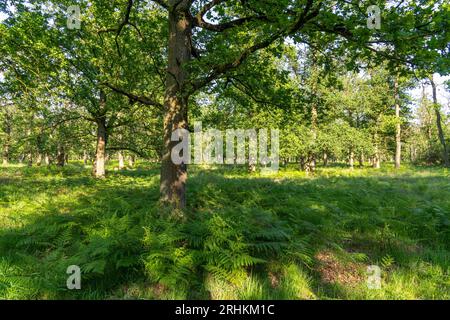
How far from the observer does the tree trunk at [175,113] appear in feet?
21.1

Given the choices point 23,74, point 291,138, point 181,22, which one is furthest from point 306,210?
point 291,138

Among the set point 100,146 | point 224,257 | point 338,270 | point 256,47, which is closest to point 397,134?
point 100,146

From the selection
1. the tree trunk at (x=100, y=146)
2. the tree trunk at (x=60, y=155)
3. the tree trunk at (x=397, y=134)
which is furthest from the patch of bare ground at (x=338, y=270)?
the tree trunk at (x=397, y=134)

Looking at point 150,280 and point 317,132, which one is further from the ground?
point 317,132

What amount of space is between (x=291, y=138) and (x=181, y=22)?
71.4 ft

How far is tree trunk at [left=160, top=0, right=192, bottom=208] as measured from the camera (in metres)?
6.42

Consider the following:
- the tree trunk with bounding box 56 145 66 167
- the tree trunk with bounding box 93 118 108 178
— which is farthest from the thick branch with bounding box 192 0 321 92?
the tree trunk with bounding box 56 145 66 167

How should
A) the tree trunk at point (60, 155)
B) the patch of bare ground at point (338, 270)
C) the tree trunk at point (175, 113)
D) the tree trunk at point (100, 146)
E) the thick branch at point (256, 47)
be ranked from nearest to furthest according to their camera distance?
the patch of bare ground at point (338, 270) < the thick branch at point (256, 47) < the tree trunk at point (175, 113) < the tree trunk at point (100, 146) < the tree trunk at point (60, 155)

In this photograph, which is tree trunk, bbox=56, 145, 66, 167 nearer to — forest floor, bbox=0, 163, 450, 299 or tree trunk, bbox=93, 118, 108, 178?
tree trunk, bbox=93, 118, 108, 178

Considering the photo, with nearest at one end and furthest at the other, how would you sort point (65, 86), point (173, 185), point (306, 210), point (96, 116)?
1. point (173, 185)
2. point (306, 210)
3. point (65, 86)
4. point (96, 116)

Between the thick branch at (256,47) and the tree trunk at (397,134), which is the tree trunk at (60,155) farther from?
the tree trunk at (397,134)
